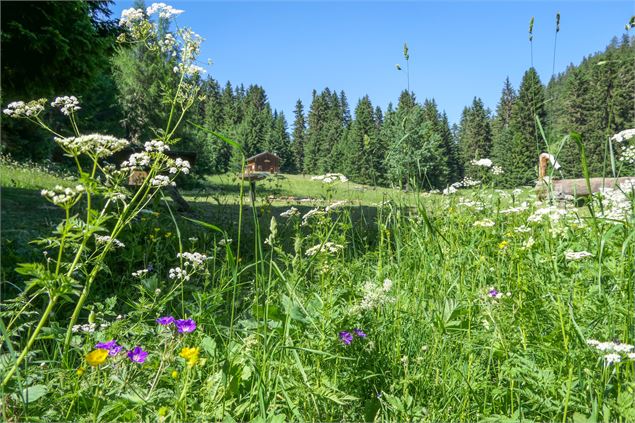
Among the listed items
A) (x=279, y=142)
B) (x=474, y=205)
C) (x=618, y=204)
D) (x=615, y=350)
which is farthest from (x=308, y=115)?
(x=615, y=350)

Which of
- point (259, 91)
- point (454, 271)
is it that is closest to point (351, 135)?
point (259, 91)

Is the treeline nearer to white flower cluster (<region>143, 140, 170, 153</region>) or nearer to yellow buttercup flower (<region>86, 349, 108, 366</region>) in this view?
white flower cluster (<region>143, 140, 170, 153</region>)

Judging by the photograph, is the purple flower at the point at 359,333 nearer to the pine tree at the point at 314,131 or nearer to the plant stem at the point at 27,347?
the plant stem at the point at 27,347

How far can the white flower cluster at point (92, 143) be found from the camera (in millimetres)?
1360

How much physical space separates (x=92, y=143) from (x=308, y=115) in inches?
3145

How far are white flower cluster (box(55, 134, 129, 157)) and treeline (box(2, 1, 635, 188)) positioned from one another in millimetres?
265

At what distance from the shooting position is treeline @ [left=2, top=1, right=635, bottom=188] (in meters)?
2.56

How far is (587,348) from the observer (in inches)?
52.3

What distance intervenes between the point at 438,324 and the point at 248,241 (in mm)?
3650

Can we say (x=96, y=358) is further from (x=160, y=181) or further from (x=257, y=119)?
(x=257, y=119)

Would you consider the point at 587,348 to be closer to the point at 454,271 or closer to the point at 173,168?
the point at 454,271

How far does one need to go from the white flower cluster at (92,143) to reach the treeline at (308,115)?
0.87ft

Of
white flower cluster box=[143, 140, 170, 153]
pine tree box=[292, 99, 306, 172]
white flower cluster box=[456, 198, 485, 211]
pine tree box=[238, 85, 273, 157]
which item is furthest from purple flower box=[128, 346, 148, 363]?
pine tree box=[292, 99, 306, 172]

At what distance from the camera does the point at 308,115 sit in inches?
3130
